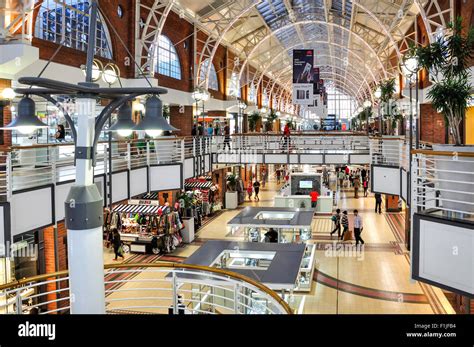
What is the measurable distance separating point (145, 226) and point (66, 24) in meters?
7.80

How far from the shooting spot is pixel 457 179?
6.47m

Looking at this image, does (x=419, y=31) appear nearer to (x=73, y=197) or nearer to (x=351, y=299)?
(x=351, y=299)

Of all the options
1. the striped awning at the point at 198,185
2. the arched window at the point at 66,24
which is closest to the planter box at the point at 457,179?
the arched window at the point at 66,24

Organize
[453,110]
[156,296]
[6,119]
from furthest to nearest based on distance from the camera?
1. [156,296]
2. [6,119]
3. [453,110]

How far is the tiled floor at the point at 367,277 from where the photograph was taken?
1278cm

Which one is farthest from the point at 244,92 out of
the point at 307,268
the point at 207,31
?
the point at 307,268

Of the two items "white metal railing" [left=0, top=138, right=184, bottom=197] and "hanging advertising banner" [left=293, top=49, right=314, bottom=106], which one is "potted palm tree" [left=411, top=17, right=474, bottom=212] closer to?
"white metal railing" [left=0, top=138, right=184, bottom=197]

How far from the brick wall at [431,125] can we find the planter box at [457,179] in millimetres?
14882

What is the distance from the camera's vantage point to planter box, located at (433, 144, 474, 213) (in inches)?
243

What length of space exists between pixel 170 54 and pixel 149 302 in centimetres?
1399

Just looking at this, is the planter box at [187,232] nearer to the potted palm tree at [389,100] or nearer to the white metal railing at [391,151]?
the white metal railing at [391,151]

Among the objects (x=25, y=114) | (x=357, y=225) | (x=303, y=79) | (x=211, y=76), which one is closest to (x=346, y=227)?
(x=357, y=225)

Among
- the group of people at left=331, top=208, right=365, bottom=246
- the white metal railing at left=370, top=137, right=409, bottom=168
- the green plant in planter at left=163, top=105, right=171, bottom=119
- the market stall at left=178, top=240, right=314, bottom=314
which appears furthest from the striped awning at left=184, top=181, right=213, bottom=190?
the market stall at left=178, top=240, right=314, bottom=314

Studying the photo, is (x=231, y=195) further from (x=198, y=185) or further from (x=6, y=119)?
(x=6, y=119)
